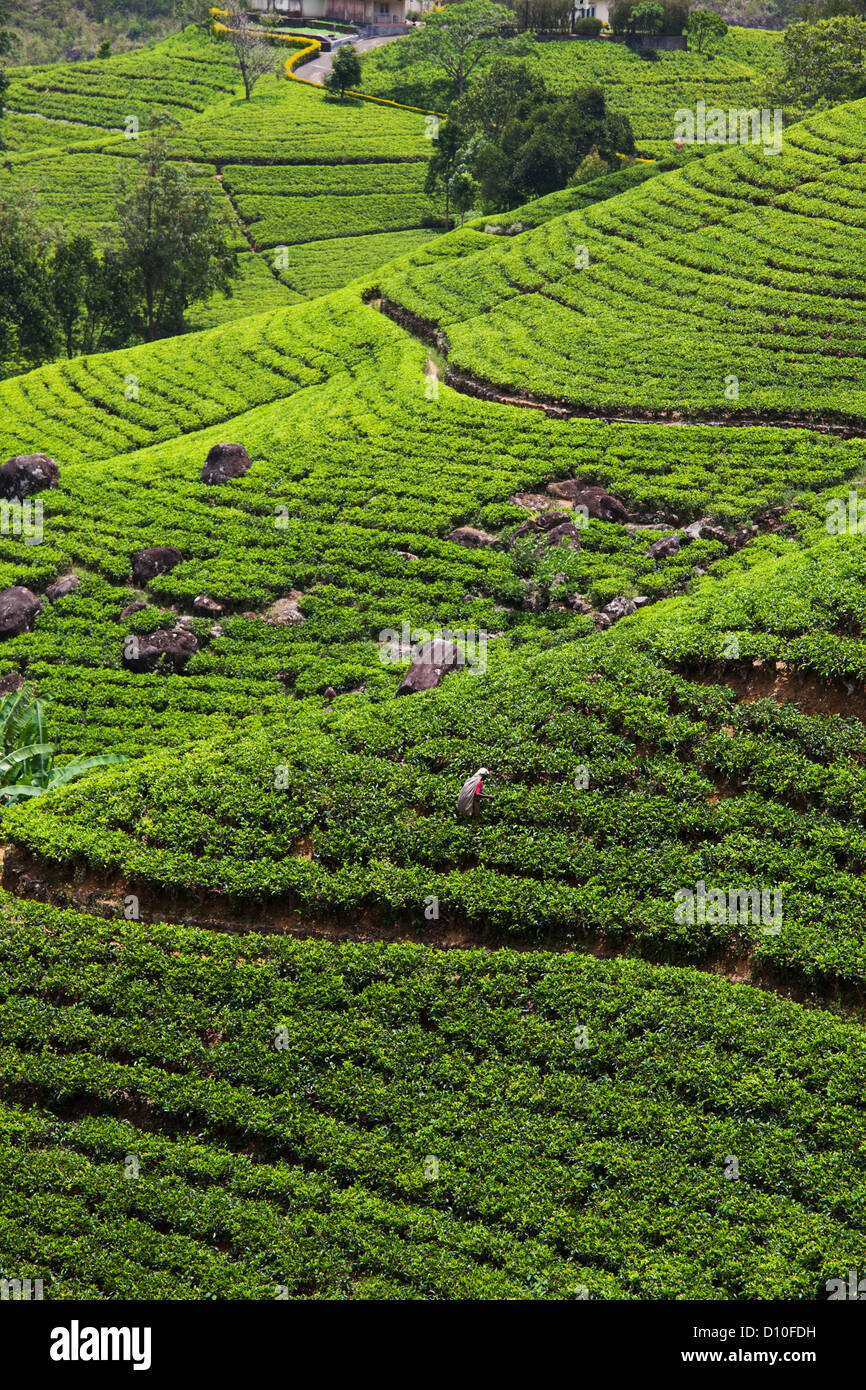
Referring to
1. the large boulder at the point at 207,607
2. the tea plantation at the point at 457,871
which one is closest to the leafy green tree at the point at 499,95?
the tea plantation at the point at 457,871

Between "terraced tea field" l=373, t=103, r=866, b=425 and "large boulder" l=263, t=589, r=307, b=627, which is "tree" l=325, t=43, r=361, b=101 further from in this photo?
"large boulder" l=263, t=589, r=307, b=627

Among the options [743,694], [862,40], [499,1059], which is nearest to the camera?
[499,1059]

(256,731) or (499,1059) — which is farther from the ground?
(256,731)

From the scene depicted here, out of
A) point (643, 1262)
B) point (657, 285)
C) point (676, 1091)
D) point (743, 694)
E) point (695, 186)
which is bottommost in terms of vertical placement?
point (643, 1262)

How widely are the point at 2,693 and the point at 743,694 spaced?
19.4 metres

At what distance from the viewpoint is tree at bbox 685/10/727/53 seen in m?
111

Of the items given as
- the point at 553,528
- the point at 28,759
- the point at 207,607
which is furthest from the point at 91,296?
the point at 28,759

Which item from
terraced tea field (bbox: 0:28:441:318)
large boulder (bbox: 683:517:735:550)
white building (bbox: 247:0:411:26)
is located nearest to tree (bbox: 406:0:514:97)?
terraced tea field (bbox: 0:28:441:318)

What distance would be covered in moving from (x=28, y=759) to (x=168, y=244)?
1906 inches

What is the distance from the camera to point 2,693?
30297 millimetres

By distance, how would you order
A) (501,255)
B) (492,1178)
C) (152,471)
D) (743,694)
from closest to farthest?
(492,1178)
(743,694)
(152,471)
(501,255)

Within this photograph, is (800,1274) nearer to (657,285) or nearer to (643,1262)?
(643,1262)

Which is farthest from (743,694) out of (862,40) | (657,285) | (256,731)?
(862,40)

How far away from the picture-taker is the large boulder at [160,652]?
30781 mm
